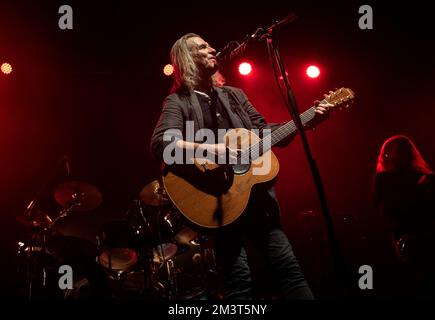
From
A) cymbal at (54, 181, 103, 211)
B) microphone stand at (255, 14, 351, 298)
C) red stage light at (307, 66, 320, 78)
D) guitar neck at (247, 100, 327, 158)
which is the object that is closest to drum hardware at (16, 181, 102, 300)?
cymbal at (54, 181, 103, 211)

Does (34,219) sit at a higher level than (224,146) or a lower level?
higher

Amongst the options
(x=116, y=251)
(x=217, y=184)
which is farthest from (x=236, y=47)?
(x=116, y=251)

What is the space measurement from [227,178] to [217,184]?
0.08 meters

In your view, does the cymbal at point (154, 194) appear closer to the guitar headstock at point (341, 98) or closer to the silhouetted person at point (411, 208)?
the silhouetted person at point (411, 208)

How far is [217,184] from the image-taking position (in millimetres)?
2754

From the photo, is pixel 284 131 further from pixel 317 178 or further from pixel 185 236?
pixel 185 236

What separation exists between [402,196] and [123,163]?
14.2ft

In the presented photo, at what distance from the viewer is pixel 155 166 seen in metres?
6.80

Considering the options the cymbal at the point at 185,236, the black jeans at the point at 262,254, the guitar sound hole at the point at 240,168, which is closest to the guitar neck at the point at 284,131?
the guitar sound hole at the point at 240,168

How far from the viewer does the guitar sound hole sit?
9.14 ft

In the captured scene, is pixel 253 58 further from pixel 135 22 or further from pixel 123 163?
pixel 123 163

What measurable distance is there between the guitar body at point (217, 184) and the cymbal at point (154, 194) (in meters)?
2.67

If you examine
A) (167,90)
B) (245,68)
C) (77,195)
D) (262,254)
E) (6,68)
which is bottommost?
(262,254)

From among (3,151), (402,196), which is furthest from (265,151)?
(3,151)
